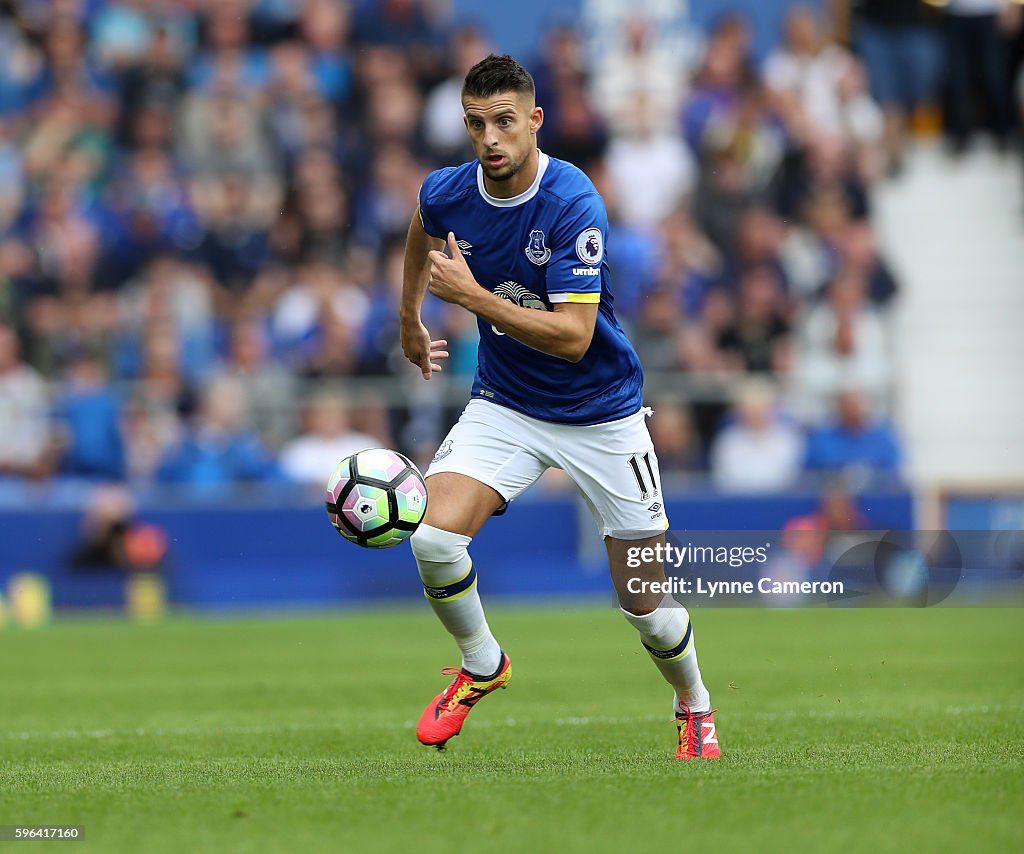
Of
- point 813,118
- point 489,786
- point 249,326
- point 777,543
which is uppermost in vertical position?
point 813,118

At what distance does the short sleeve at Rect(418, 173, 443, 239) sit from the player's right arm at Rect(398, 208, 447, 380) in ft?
0.35

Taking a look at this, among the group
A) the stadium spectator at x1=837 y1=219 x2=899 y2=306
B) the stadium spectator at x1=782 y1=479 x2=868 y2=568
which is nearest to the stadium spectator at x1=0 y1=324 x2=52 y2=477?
the stadium spectator at x1=782 y1=479 x2=868 y2=568

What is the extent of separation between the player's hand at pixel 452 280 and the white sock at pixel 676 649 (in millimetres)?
1513

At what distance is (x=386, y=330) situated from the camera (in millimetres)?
16062

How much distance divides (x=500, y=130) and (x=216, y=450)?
924cm

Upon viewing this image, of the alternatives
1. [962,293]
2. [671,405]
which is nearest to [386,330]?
[671,405]

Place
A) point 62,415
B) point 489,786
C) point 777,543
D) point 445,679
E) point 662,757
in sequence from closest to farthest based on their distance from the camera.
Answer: point 489,786, point 662,757, point 445,679, point 777,543, point 62,415

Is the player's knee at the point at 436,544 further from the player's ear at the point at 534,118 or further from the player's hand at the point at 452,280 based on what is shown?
the player's ear at the point at 534,118

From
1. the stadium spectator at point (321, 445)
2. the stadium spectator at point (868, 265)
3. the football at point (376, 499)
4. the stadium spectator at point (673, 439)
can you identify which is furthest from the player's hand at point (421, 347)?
the stadium spectator at point (868, 265)

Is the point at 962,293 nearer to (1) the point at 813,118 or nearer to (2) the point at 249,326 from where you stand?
(1) the point at 813,118

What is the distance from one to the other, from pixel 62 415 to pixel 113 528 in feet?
3.98

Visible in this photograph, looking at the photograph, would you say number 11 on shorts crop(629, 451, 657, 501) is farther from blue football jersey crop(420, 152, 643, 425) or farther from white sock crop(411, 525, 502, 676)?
white sock crop(411, 525, 502, 676)

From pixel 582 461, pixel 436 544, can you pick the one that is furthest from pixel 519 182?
pixel 436 544

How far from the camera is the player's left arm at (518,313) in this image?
21.0 ft
